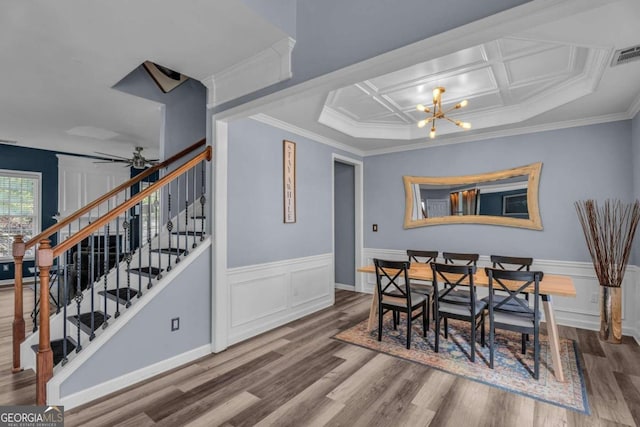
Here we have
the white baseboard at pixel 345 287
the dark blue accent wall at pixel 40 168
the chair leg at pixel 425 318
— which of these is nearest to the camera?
the chair leg at pixel 425 318

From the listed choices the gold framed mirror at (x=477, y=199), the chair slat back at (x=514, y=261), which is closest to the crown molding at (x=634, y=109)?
the gold framed mirror at (x=477, y=199)

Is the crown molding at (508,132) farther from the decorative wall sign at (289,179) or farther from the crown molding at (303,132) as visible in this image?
the decorative wall sign at (289,179)

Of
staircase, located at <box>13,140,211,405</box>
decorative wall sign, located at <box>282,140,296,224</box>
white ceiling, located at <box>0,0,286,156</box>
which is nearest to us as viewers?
white ceiling, located at <box>0,0,286,156</box>

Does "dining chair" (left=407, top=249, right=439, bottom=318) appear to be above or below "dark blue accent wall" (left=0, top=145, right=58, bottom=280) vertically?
below

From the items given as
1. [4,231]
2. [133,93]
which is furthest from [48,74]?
[4,231]

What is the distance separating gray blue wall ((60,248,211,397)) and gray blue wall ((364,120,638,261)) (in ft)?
11.0

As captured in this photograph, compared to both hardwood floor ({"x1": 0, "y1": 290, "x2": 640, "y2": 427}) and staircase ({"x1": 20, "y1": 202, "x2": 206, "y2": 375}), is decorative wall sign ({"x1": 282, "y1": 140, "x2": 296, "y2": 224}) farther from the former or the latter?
hardwood floor ({"x1": 0, "y1": 290, "x2": 640, "y2": 427})

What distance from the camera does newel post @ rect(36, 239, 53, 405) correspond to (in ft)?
6.83

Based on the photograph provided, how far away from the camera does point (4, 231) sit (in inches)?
244

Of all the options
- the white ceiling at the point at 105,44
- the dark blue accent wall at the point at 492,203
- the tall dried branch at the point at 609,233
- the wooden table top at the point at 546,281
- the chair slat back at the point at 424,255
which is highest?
the white ceiling at the point at 105,44

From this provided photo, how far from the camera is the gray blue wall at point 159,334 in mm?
2322

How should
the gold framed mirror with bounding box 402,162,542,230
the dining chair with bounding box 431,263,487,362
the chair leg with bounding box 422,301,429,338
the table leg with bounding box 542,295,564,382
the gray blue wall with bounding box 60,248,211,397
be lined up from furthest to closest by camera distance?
the gold framed mirror with bounding box 402,162,542,230 < the chair leg with bounding box 422,301,429,338 < the dining chair with bounding box 431,263,487,362 < the table leg with bounding box 542,295,564,382 < the gray blue wall with bounding box 60,248,211,397

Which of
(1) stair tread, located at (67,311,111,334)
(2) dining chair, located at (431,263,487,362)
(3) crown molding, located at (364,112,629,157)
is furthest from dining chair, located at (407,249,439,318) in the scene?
(1) stair tread, located at (67,311,111,334)

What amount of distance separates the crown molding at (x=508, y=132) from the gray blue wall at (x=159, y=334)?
3.56m
